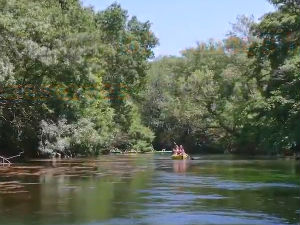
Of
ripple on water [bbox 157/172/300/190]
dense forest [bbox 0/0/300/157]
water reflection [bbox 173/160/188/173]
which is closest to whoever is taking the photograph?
ripple on water [bbox 157/172/300/190]

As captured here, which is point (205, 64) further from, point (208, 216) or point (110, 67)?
point (208, 216)


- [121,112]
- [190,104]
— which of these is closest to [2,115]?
[121,112]

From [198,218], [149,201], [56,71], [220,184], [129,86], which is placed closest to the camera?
[198,218]

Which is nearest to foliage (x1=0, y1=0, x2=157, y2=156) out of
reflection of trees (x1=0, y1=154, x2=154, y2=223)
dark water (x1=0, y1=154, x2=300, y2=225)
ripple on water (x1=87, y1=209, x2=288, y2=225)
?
reflection of trees (x1=0, y1=154, x2=154, y2=223)

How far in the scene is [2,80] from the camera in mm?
27719

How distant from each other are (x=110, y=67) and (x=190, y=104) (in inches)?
535

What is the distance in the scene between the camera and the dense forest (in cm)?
3234

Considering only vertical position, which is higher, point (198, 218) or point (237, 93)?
point (237, 93)

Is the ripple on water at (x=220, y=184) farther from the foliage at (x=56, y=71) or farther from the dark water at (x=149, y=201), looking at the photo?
the foliage at (x=56, y=71)

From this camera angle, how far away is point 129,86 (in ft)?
214

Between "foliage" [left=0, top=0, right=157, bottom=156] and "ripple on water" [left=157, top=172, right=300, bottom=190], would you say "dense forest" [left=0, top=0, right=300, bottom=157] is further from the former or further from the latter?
"ripple on water" [left=157, top=172, right=300, bottom=190]

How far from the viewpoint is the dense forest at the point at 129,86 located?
3234 centimetres

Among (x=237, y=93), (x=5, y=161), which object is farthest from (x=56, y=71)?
(x=237, y=93)

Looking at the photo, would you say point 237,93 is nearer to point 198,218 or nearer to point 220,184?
point 220,184
